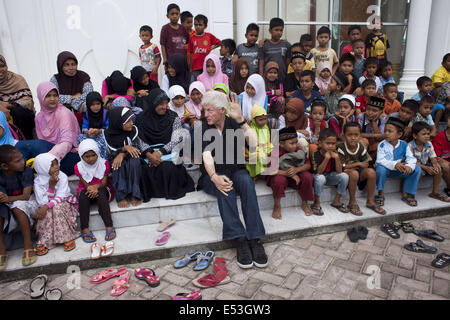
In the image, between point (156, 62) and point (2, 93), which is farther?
point (156, 62)

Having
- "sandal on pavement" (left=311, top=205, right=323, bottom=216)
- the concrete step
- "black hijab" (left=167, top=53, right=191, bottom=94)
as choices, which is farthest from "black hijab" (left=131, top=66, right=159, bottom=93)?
"sandal on pavement" (left=311, top=205, right=323, bottom=216)

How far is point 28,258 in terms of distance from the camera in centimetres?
268

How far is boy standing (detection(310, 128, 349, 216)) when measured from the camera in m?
3.37

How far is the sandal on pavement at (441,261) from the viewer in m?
2.63

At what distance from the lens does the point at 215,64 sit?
4.51 metres

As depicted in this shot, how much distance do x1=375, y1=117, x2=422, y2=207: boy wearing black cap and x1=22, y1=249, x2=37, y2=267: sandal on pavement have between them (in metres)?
3.67

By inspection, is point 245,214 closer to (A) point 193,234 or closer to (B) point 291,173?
(A) point 193,234

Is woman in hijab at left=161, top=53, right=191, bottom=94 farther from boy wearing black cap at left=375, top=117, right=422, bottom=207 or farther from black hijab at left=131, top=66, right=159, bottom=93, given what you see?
boy wearing black cap at left=375, top=117, right=422, bottom=207

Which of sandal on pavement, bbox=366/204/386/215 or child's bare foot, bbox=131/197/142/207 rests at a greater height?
child's bare foot, bbox=131/197/142/207

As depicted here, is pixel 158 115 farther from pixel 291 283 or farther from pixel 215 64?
pixel 291 283

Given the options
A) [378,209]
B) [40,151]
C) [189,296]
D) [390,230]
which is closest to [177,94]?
[40,151]

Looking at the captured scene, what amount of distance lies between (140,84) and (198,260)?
2844 mm
